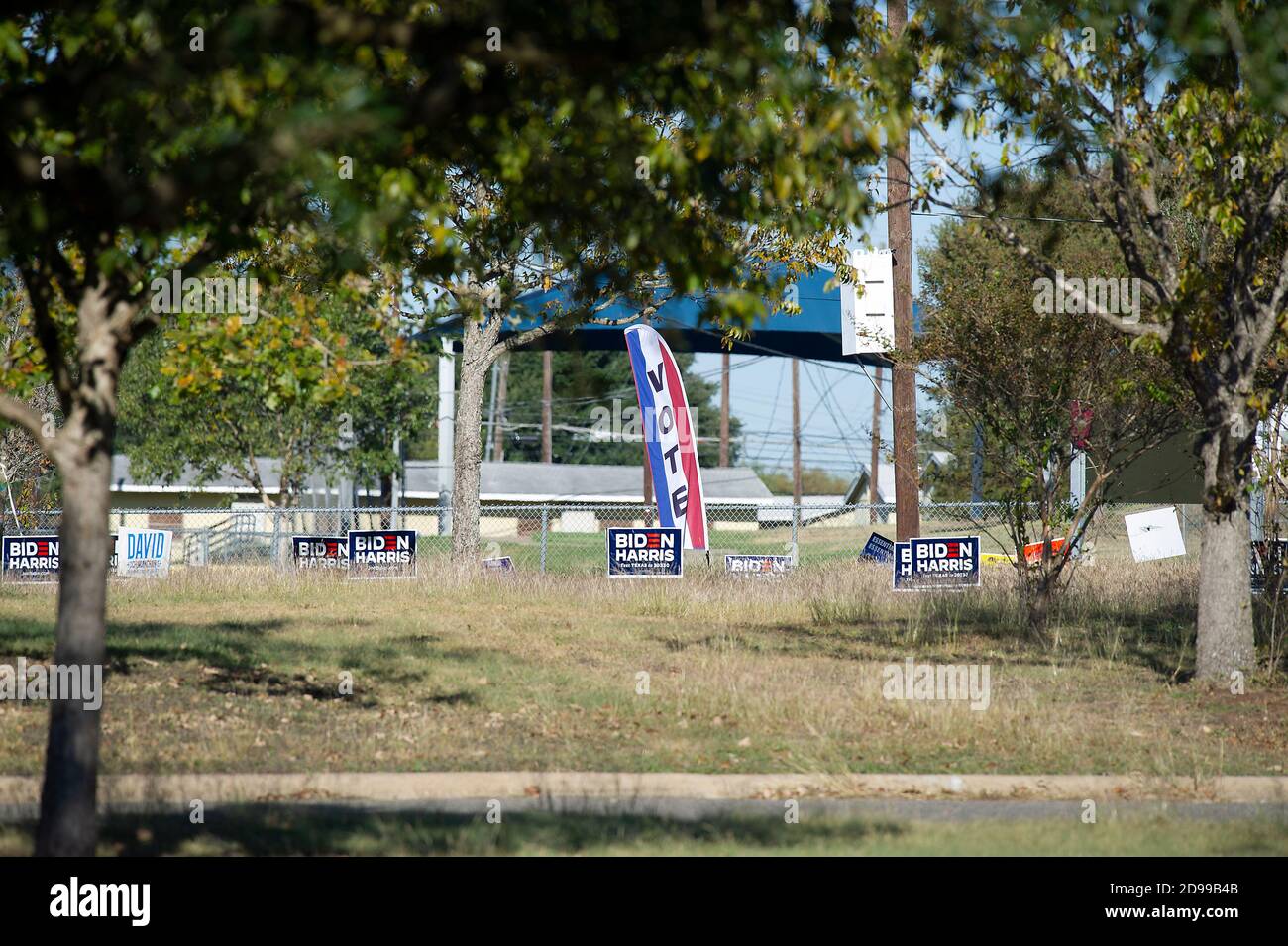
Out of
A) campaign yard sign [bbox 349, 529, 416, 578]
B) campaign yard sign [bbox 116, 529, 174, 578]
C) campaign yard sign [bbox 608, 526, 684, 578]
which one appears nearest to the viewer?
campaign yard sign [bbox 608, 526, 684, 578]

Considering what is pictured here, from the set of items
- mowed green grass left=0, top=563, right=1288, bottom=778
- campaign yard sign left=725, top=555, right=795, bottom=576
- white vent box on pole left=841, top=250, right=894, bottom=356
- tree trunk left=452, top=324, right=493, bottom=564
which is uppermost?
white vent box on pole left=841, top=250, right=894, bottom=356

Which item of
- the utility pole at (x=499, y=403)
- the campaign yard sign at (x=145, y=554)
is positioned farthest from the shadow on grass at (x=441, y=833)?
the utility pole at (x=499, y=403)

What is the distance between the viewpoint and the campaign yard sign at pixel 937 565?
1958 cm

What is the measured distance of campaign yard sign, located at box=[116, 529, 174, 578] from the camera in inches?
920

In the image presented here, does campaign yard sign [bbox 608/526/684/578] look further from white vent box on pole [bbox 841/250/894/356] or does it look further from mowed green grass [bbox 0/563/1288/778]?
white vent box on pole [bbox 841/250/894/356]

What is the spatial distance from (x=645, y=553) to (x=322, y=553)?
17.5 ft

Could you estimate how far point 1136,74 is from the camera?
11984 millimetres

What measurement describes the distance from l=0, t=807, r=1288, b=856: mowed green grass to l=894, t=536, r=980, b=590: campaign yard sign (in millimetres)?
11707

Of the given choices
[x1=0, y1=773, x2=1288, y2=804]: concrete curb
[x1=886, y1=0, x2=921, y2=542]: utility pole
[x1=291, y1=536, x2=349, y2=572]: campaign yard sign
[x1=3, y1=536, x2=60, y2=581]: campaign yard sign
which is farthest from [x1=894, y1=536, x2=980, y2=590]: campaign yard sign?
[x1=3, y1=536, x2=60, y2=581]: campaign yard sign

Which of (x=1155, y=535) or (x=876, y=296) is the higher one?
(x=876, y=296)

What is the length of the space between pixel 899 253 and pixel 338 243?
56.3 ft

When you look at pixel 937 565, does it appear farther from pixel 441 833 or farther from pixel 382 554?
pixel 441 833

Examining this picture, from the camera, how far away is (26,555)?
2181 cm

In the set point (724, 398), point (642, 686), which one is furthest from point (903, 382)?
point (724, 398)
